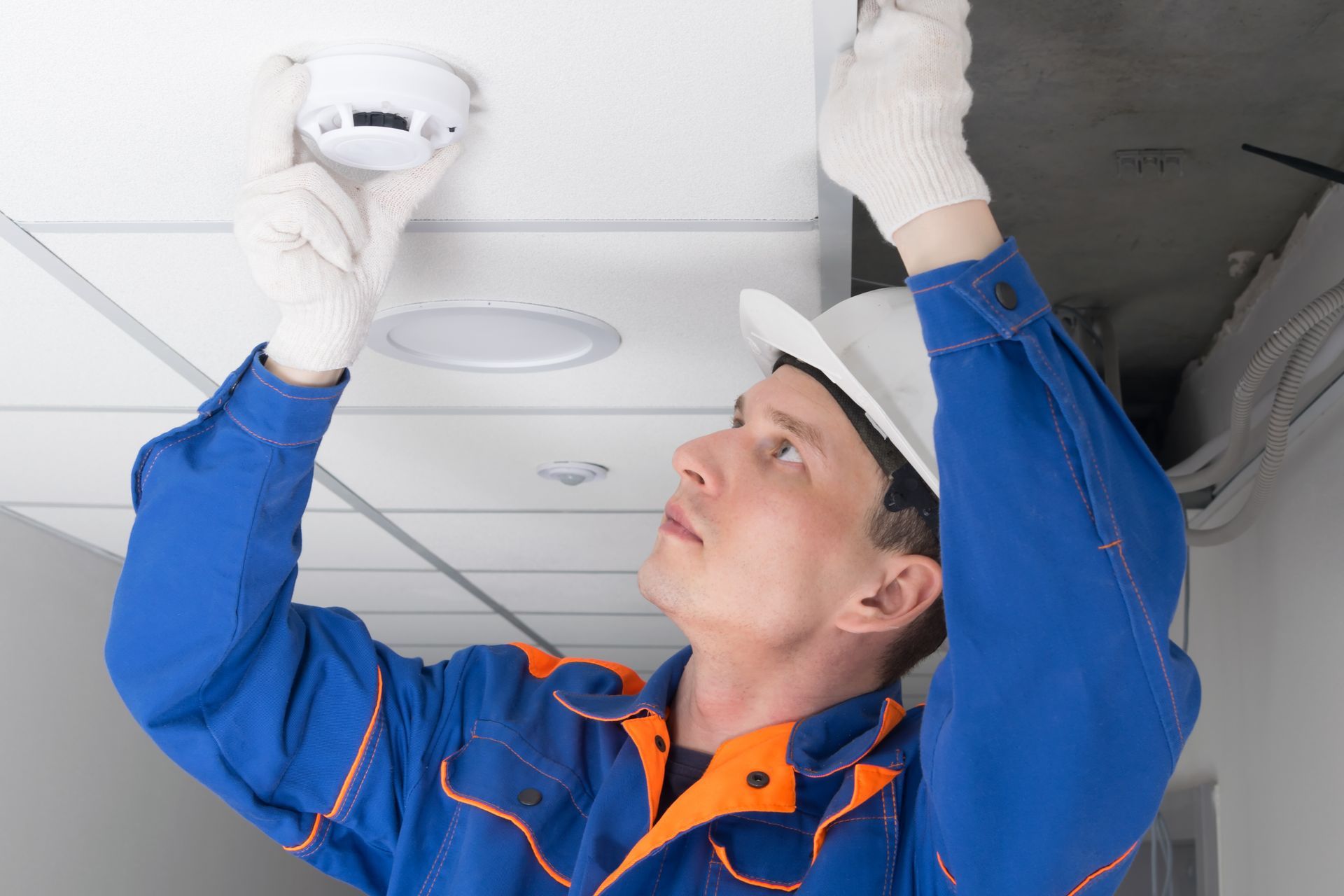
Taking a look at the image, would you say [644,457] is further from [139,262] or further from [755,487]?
[139,262]

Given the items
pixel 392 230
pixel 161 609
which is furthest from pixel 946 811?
pixel 161 609

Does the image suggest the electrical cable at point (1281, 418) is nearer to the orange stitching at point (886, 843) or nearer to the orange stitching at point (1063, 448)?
the orange stitching at point (886, 843)

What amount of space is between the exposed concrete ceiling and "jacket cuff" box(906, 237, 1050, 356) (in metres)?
0.77

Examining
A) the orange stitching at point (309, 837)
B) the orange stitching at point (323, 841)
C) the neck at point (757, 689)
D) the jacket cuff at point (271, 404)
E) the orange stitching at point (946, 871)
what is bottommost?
the orange stitching at point (323, 841)

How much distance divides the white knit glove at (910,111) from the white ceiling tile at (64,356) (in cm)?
121

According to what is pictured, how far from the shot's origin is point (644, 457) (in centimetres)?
253

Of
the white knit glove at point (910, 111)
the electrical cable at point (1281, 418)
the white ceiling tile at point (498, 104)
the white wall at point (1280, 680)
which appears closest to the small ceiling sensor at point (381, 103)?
the white ceiling tile at point (498, 104)

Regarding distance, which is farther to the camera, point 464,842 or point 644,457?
point 644,457

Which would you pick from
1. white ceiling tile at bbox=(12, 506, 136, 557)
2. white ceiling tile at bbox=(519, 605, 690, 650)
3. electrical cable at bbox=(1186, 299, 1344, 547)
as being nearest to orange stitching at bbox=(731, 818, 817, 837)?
electrical cable at bbox=(1186, 299, 1344, 547)

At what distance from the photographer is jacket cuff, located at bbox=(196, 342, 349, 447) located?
1.49 metres

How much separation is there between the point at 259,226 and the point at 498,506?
1603mm

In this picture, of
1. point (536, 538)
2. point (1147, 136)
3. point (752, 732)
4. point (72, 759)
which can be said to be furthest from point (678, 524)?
point (72, 759)

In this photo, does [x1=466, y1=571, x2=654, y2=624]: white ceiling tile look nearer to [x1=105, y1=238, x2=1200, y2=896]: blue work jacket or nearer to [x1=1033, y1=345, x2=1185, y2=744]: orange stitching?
[x1=105, y1=238, x2=1200, y2=896]: blue work jacket

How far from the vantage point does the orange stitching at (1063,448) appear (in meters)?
1.03
